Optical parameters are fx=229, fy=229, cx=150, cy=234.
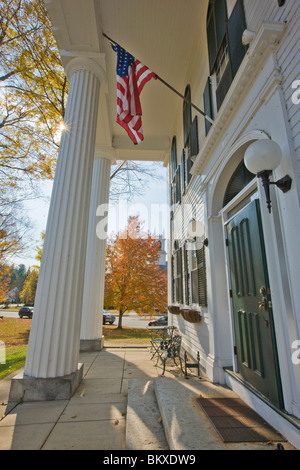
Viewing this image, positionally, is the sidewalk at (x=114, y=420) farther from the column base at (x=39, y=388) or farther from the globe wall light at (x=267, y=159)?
the globe wall light at (x=267, y=159)

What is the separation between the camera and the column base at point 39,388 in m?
3.07

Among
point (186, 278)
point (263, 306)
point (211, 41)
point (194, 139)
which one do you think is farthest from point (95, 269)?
point (211, 41)

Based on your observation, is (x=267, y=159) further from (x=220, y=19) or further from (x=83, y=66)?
(x=83, y=66)

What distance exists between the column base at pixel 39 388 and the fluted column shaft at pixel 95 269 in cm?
310

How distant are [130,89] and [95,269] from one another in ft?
15.2

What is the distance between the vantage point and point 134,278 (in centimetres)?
1138

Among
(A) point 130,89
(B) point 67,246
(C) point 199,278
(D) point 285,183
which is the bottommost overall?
(C) point 199,278

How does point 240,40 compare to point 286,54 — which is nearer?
point 286,54

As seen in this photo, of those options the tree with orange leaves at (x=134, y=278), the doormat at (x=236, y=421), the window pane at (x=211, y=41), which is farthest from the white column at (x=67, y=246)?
the tree with orange leaves at (x=134, y=278)

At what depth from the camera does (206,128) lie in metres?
4.64

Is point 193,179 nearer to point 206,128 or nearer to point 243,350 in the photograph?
point 206,128

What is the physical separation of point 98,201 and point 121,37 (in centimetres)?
428

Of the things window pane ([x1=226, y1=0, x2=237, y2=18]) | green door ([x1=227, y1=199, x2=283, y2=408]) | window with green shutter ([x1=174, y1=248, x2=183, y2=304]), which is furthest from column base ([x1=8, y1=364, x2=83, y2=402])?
window pane ([x1=226, y1=0, x2=237, y2=18])
